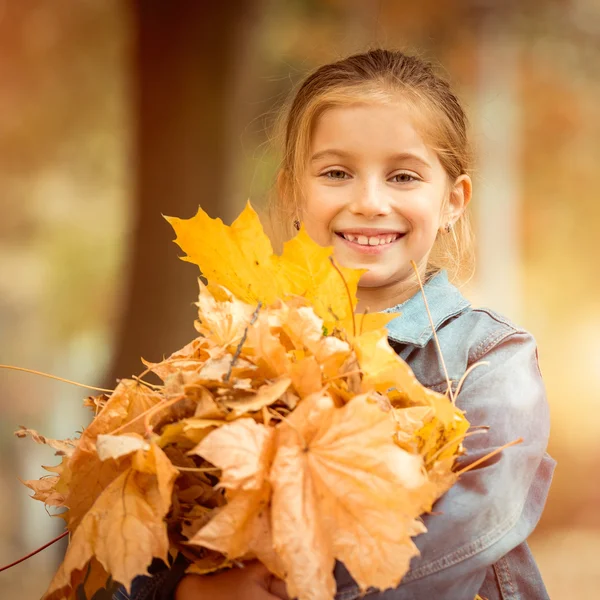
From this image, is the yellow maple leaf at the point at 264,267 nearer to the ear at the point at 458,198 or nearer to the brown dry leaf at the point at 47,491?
the brown dry leaf at the point at 47,491

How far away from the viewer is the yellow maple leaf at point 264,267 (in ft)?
2.05

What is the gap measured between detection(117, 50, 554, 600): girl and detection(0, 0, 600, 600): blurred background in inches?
31.8

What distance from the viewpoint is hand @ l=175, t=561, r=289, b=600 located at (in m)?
0.62

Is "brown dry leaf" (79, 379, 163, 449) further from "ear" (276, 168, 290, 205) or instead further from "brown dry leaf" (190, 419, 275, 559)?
"ear" (276, 168, 290, 205)

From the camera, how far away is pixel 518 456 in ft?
2.27

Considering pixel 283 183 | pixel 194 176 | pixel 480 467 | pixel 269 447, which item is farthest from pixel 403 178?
pixel 194 176

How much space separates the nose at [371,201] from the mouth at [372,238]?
0.02m

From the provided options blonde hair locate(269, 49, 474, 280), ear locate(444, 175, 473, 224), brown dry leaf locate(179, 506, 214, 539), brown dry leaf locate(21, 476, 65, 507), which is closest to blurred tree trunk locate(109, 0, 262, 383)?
blonde hair locate(269, 49, 474, 280)

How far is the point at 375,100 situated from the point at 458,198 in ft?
0.65

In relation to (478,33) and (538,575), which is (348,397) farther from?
(478,33)

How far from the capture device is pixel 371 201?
0.91 m

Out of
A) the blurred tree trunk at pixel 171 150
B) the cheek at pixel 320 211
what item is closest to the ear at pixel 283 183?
the cheek at pixel 320 211

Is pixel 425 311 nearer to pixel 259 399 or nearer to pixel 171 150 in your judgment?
pixel 259 399

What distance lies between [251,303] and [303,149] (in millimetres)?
402
